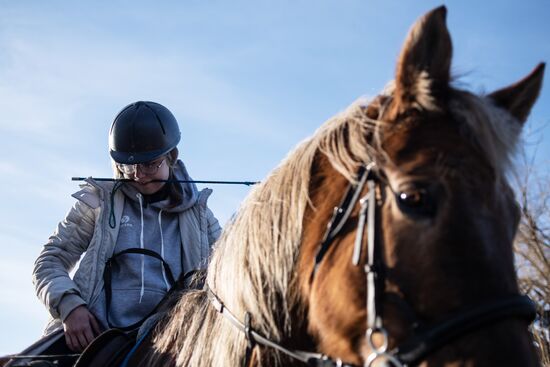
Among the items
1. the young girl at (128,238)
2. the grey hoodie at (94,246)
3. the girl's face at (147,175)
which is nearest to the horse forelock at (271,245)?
the grey hoodie at (94,246)

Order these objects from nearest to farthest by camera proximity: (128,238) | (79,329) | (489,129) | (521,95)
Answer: (489,129), (521,95), (79,329), (128,238)

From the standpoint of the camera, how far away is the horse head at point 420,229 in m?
2.38

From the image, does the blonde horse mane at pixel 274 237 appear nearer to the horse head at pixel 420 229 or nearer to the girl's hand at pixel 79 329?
the horse head at pixel 420 229

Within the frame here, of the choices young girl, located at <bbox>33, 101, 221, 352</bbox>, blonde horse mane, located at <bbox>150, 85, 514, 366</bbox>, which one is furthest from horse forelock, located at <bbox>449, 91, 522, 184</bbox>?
young girl, located at <bbox>33, 101, 221, 352</bbox>

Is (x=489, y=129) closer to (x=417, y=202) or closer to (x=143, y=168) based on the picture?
(x=417, y=202)

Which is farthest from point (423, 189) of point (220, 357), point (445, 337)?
point (220, 357)

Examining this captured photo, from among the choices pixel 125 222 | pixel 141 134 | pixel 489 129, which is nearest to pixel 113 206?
pixel 125 222

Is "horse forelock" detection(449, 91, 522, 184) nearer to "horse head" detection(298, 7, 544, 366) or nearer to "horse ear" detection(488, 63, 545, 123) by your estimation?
"horse head" detection(298, 7, 544, 366)

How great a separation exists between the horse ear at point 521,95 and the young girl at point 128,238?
8.22ft

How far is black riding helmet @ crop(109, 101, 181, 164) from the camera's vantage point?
4.98 metres

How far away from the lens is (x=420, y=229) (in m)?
2.51

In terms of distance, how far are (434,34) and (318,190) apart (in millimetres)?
898

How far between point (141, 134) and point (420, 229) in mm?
3071

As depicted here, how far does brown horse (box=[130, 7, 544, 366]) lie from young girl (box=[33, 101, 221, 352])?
1253 mm
